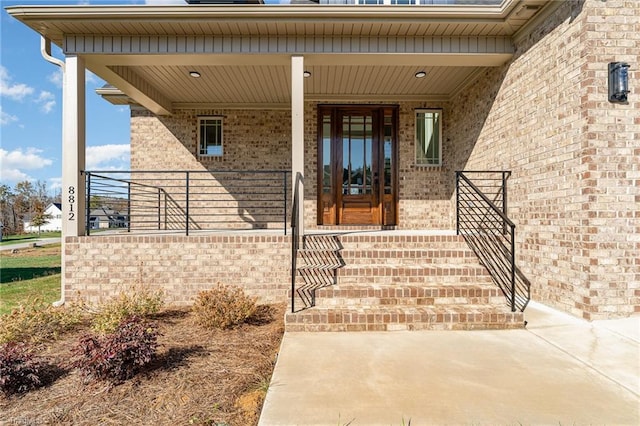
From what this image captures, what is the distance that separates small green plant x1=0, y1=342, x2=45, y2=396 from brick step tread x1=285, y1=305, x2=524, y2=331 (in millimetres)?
2018

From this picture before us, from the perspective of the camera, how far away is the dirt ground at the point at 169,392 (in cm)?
205

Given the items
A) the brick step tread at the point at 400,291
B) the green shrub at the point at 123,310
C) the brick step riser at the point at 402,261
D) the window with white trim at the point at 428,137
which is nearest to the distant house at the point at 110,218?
the green shrub at the point at 123,310

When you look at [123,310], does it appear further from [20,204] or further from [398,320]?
[20,204]

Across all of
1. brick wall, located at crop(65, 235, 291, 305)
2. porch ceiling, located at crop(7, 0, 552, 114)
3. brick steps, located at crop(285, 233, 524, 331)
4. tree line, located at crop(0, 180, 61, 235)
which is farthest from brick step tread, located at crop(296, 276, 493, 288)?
tree line, located at crop(0, 180, 61, 235)

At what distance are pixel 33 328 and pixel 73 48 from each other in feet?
12.8

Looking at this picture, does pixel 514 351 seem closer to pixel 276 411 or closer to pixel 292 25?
pixel 276 411

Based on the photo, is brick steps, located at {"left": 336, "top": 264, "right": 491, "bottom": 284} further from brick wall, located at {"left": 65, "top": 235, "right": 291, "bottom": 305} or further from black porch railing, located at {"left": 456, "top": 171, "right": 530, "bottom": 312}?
brick wall, located at {"left": 65, "top": 235, "right": 291, "bottom": 305}

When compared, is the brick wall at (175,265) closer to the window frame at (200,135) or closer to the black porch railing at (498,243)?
the black porch railing at (498,243)

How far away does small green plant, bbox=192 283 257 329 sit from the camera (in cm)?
365

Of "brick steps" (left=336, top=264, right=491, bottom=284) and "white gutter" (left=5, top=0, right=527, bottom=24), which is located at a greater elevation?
"white gutter" (left=5, top=0, right=527, bottom=24)

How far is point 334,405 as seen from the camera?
2137 mm

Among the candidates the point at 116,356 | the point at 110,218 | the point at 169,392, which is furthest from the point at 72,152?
the point at 169,392

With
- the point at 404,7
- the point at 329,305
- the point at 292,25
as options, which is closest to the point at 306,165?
the point at 292,25

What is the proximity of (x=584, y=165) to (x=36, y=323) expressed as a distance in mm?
6074
